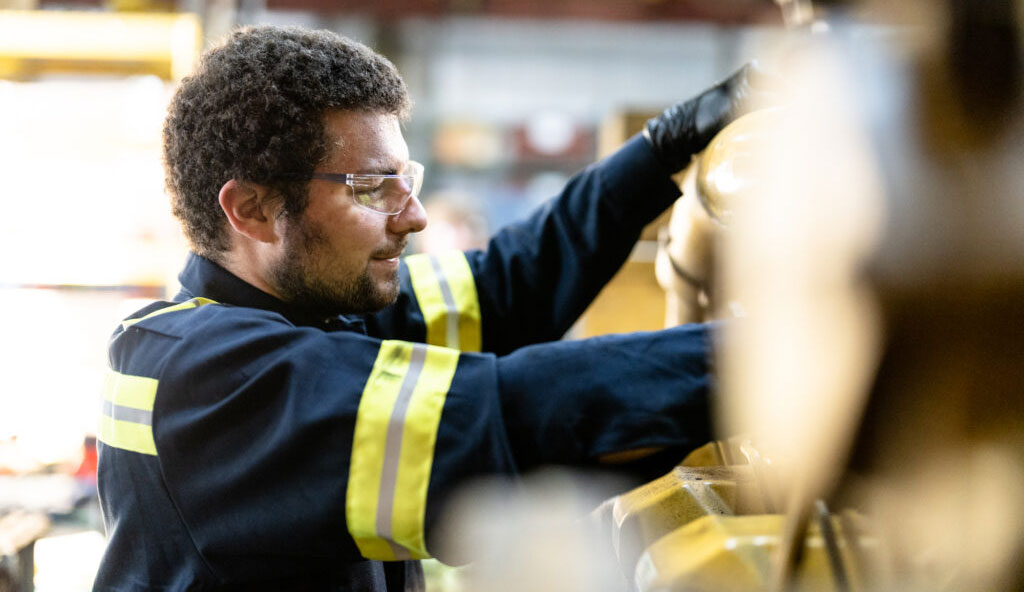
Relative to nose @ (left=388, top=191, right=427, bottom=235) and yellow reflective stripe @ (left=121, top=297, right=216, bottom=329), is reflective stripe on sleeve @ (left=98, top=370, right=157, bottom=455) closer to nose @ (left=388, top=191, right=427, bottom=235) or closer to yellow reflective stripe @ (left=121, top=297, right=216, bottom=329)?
yellow reflective stripe @ (left=121, top=297, right=216, bottom=329)

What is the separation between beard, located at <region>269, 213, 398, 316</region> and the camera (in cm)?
114

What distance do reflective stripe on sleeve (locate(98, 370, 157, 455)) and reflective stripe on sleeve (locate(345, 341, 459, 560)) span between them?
1.06 feet

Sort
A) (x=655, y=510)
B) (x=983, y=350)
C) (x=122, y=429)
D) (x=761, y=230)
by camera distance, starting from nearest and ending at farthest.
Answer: (x=983, y=350)
(x=761, y=230)
(x=655, y=510)
(x=122, y=429)

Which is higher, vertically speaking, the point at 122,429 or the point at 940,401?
the point at 940,401

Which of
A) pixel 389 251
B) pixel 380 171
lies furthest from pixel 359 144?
pixel 389 251

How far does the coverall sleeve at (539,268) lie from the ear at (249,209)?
0.33 meters

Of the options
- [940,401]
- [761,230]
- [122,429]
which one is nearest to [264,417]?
[122,429]

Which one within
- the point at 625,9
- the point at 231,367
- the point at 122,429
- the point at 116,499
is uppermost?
the point at 625,9

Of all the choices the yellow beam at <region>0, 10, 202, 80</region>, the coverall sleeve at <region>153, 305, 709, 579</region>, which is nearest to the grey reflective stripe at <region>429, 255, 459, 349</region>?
the coverall sleeve at <region>153, 305, 709, 579</region>

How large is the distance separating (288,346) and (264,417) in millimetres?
79

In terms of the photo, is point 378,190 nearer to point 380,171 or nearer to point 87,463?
point 380,171

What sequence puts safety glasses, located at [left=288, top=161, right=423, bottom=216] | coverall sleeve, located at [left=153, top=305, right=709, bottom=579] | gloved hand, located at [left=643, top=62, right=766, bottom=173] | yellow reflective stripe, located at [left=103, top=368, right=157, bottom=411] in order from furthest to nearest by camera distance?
gloved hand, located at [left=643, top=62, right=766, bottom=173], safety glasses, located at [left=288, top=161, right=423, bottom=216], yellow reflective stripe, located at [left=103, top=368, right=157, bottom=411], coverall sleeve, located at [left=153, top=305, right=709, bottom=579]

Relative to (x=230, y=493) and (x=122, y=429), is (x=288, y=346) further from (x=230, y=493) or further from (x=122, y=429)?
(x=122, y=429)

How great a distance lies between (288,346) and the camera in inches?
36.1
